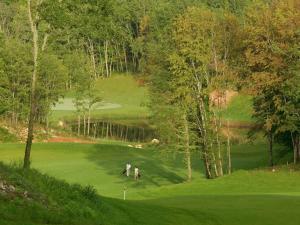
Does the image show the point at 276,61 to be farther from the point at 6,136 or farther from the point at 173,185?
the point at 6,136

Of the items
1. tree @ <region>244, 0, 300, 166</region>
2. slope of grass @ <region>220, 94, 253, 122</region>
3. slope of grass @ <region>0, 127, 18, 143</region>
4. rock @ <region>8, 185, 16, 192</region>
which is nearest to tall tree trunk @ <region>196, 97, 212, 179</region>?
tree @ <region>244, 0, 300, 166</region>

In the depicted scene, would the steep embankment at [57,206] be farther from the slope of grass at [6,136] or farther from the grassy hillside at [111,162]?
the slope of grass at [6,136]

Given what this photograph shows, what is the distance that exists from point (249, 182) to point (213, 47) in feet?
52.4

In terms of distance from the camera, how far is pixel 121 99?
164875 millimetres

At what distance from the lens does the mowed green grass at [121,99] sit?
134875mm

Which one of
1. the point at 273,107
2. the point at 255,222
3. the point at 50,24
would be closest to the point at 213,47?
the point at 273,107

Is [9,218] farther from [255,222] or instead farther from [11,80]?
[11,80]

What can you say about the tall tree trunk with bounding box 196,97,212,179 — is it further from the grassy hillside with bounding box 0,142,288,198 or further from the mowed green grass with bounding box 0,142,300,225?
the grassy hillside with bounding box 0,142,288,198

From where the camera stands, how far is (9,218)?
14664mm

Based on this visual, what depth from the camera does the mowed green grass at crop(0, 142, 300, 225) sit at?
23.5 metres

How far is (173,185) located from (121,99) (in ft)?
395

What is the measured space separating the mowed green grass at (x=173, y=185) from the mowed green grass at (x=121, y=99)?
5200 cm

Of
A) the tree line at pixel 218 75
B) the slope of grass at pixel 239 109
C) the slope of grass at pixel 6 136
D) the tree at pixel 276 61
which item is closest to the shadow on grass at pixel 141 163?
the tree line at pixel 218 75

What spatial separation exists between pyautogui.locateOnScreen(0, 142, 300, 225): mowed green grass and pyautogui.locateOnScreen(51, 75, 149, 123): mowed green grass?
5200 centimetres
